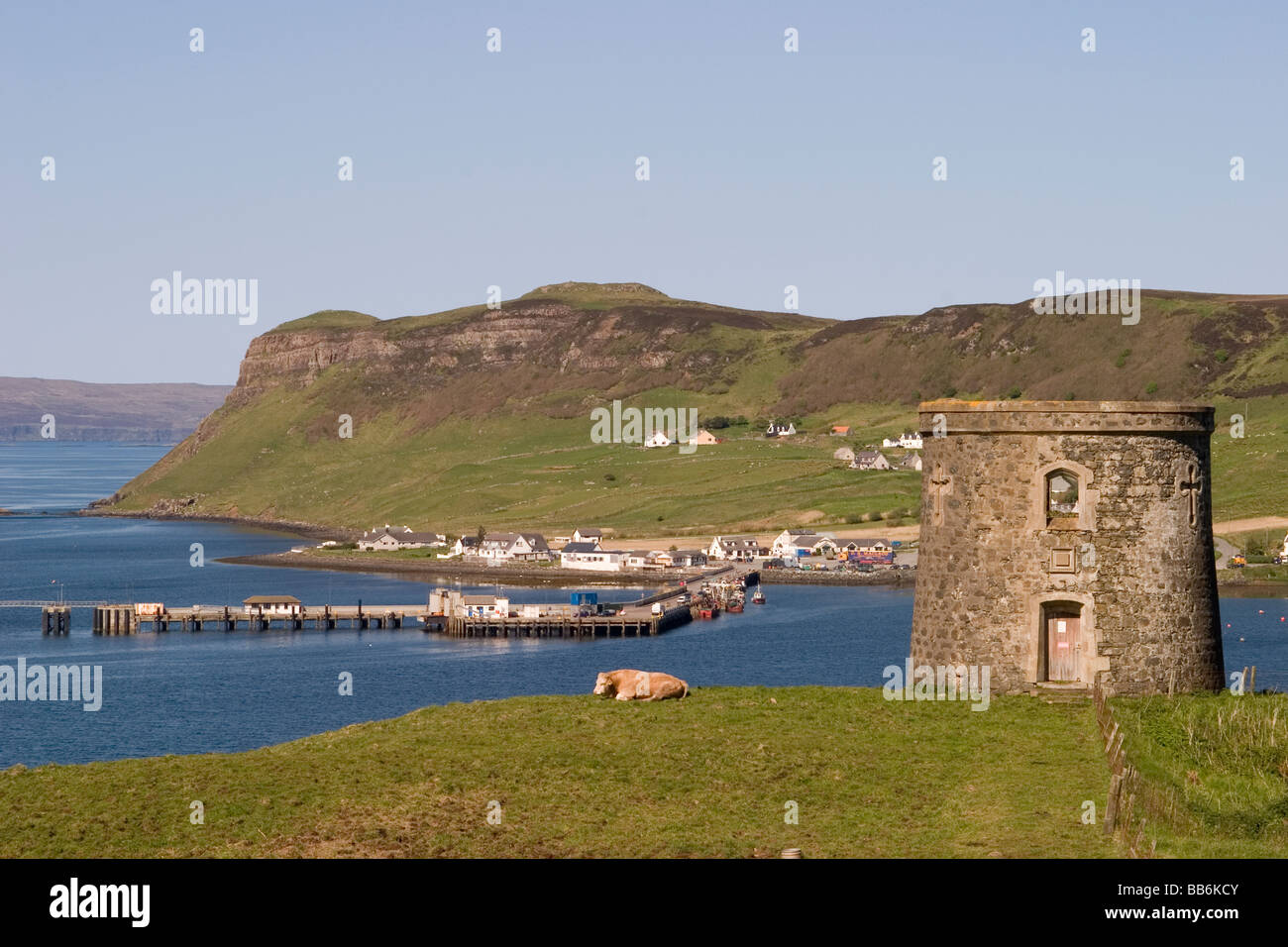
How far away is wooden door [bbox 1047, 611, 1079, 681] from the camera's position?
3262 centimetres

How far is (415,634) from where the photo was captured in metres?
130

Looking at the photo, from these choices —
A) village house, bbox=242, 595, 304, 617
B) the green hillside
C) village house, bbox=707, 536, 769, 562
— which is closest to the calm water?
village house, bbox=242, 595, 304, 617

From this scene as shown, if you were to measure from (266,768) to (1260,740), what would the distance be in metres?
15.6

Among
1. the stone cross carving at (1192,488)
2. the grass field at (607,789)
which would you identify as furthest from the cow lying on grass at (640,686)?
the stone cross carving at (1192,488)

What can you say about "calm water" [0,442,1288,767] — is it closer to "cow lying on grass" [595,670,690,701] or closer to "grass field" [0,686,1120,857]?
"cow lying on grass" [595,670,690,701]

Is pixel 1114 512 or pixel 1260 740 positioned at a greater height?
pixel 1114 512

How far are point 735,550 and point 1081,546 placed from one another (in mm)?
152129

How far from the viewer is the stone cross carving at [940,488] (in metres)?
33.6

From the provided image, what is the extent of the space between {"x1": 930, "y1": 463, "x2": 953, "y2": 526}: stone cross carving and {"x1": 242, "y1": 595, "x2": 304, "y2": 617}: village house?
107191 mm

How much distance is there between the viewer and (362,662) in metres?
111

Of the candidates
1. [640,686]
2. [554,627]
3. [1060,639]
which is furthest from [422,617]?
[1060,639]
